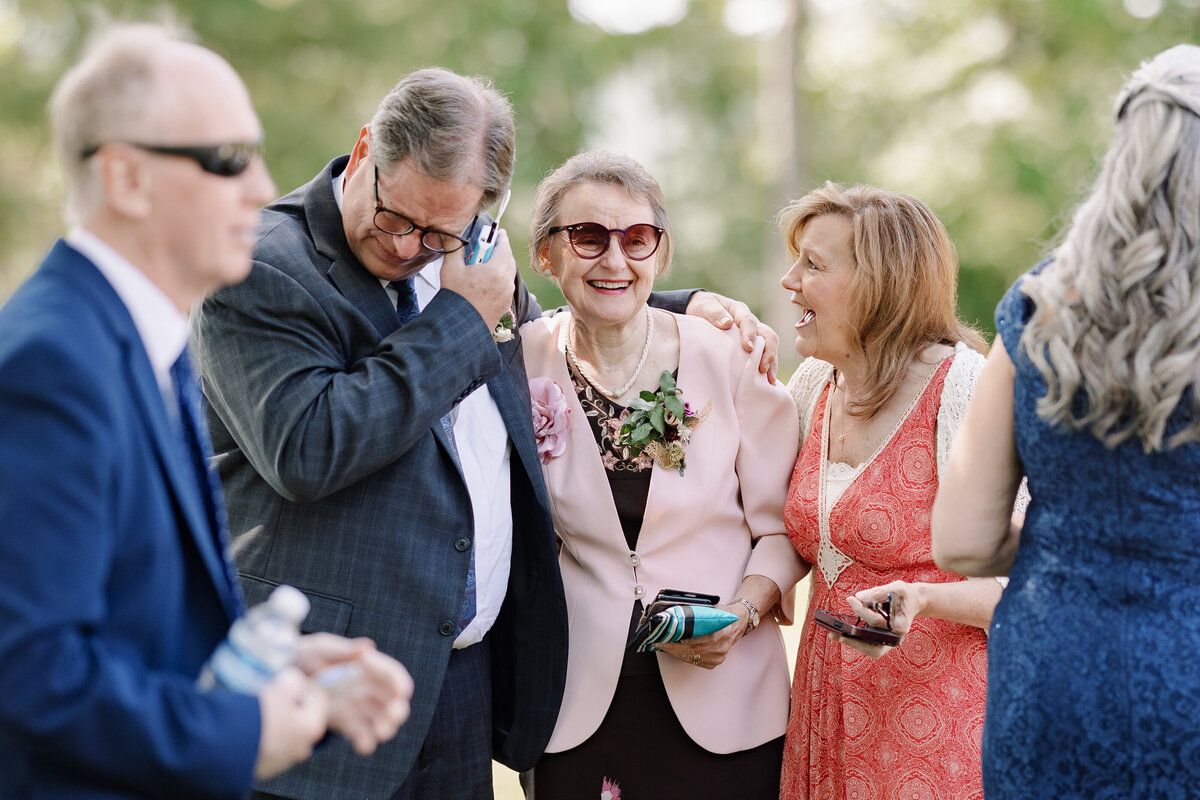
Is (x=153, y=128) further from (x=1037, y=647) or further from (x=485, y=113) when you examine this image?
(x=1037, y=647)

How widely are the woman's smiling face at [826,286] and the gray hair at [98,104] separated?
6.50 feet

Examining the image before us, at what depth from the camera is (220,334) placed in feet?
8.02

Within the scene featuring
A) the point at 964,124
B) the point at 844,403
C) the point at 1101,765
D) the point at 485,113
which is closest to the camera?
the point at 1101,765

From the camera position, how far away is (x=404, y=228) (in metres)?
2.59

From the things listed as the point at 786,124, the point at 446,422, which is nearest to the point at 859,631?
the point at 446,422

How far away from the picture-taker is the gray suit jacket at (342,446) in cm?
236

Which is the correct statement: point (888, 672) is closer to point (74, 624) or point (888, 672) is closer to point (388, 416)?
point (388, 416)

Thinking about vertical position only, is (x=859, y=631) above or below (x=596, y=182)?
below

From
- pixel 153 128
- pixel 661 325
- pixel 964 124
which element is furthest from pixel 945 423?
pixel 964 124

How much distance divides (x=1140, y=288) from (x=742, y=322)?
60.4 inches

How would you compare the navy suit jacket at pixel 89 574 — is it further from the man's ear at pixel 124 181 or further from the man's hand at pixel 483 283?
the man's hand at pixel 483 283

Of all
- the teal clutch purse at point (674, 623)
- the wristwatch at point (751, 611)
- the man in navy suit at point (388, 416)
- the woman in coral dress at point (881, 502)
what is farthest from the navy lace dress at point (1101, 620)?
the man in navy suit at point (388, 416)

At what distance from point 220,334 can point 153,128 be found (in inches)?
38.3

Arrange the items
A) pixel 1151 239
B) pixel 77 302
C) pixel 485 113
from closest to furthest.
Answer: pixel 77 302, pixel 1151 239, pixel 485 113
